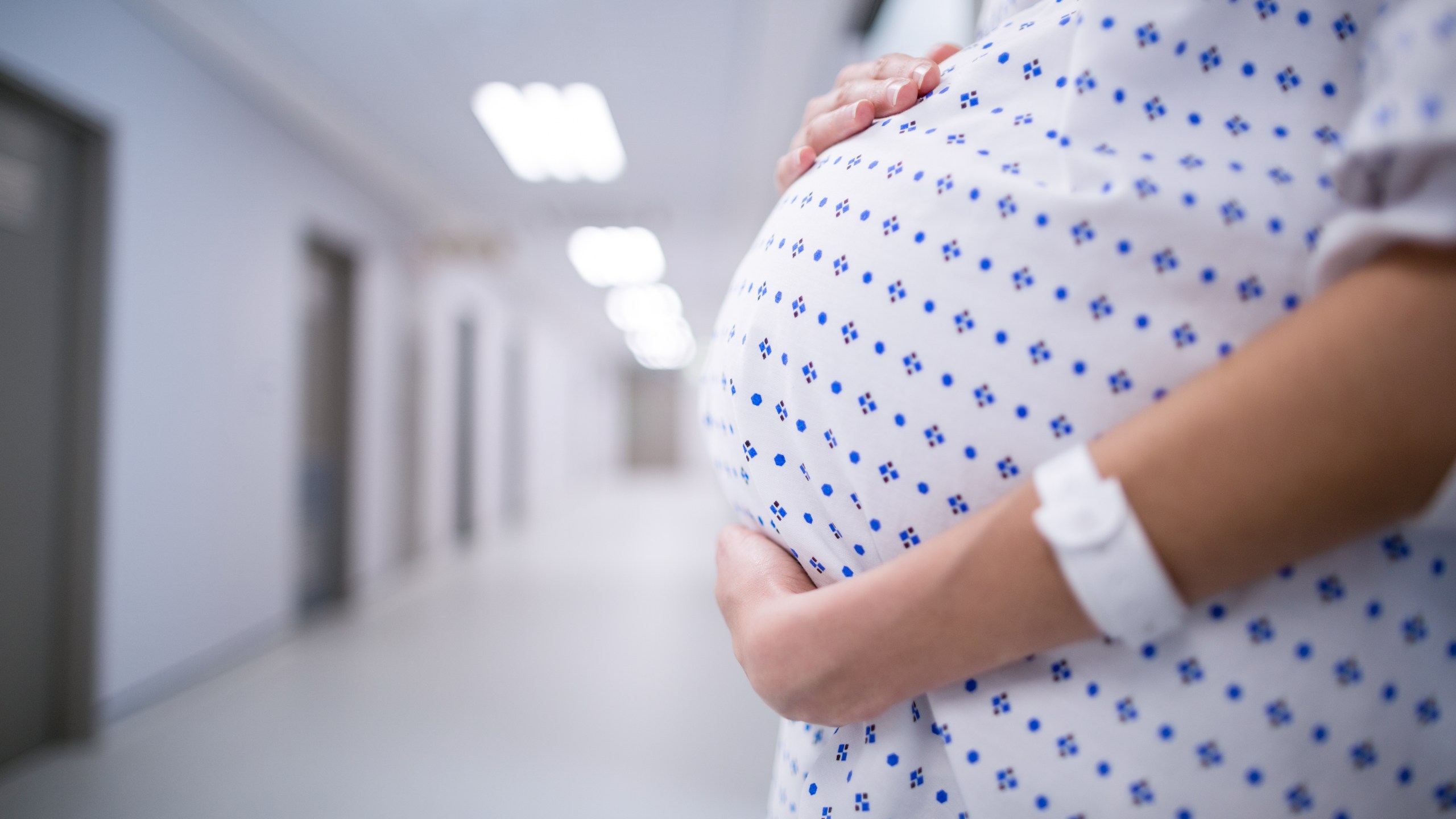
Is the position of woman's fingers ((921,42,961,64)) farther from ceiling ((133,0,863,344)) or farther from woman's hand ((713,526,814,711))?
ceiling ((133,0,863,344))

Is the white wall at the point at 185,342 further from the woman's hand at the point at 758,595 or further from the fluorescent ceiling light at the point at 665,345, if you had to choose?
the fluorescent ceiling light at the point at 665,345

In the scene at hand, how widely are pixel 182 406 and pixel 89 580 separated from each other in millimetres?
780

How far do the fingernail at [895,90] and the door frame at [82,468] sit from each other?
10.2 ft

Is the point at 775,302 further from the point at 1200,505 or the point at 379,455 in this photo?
the point at 379,455

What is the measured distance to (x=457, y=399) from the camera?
6.30 meters

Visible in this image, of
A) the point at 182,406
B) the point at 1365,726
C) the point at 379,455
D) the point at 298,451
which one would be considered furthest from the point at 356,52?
the point at 1365,726

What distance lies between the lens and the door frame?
7.46ft

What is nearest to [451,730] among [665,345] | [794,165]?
[794,165]

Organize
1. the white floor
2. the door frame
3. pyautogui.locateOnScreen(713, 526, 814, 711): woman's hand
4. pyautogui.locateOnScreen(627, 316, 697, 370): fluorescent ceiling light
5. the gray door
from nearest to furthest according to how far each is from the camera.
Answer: pyautogui.locateOnScreen(713, 526, 814, 711): woman's hand
the white floor
the gray door
the door frame
pyautogui.locateOnScreen(627, 316, 697, 370): fluorescent ceiling light

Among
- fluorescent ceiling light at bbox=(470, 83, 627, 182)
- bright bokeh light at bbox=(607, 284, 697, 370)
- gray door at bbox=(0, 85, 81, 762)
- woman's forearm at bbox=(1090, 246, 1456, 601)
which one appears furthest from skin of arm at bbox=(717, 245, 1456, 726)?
bright bokeh light at bbox=(607, 284, 697, 370)

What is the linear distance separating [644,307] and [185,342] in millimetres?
6080

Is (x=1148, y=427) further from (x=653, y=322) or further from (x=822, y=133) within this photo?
(x=653, y=322)

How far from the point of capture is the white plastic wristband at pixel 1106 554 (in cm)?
28

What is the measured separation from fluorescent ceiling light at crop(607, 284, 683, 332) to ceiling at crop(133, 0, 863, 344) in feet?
9.72
